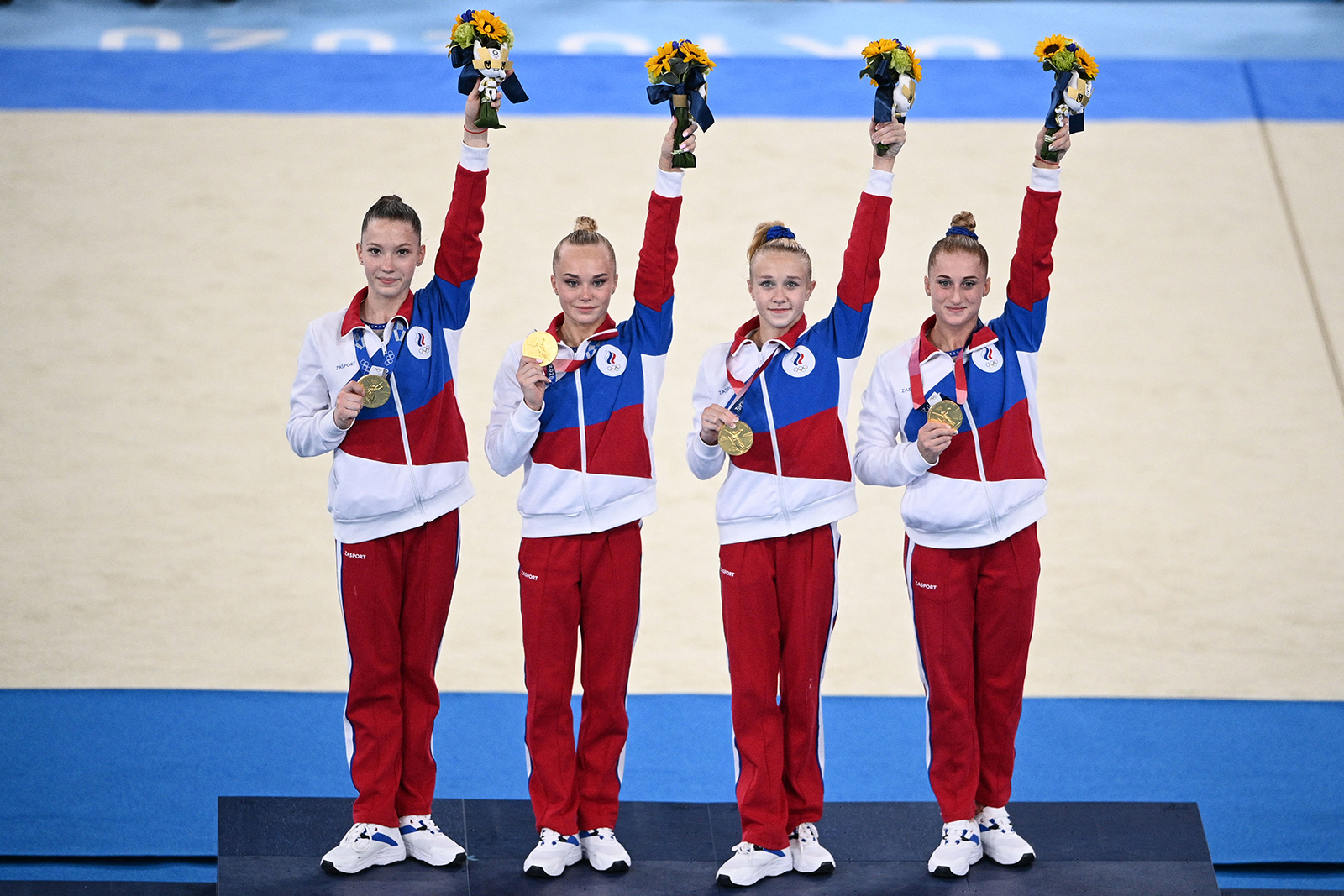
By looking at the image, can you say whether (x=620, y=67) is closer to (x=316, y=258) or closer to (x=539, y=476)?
(x=316, y=258)

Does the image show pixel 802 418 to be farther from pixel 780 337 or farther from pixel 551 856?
pixel 551 856

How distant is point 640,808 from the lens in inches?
186

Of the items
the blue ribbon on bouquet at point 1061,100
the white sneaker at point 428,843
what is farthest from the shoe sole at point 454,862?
the blue ribbon on bouquet at point 1061,100

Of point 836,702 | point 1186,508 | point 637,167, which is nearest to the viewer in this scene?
point 836,702

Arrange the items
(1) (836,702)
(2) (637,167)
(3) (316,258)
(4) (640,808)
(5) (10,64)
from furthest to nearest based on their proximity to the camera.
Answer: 1. (5) (10,64)
2. (2) (637,167)
3. (3) (316,258)
4. (1) (836,702)
5. (4) (640,808)

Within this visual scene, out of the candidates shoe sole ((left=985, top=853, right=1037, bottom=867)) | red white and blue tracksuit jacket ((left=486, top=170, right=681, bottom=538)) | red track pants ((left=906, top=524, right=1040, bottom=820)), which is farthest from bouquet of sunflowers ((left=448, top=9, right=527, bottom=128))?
shoe sole ((left=985, top=853, right=1037, bottom=867))

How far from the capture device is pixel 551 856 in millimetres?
4223

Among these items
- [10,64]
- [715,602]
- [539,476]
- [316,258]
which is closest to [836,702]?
[715,602]

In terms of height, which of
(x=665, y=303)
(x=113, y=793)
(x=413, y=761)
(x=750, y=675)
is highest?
(x=665, y=303)

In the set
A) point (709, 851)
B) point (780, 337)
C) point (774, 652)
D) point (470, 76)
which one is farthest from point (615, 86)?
point (709, 851)

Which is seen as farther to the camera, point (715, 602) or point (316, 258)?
point (316, 258)

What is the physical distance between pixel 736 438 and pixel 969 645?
0.95 m

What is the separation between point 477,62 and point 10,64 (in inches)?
326

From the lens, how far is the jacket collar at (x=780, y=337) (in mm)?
4223
